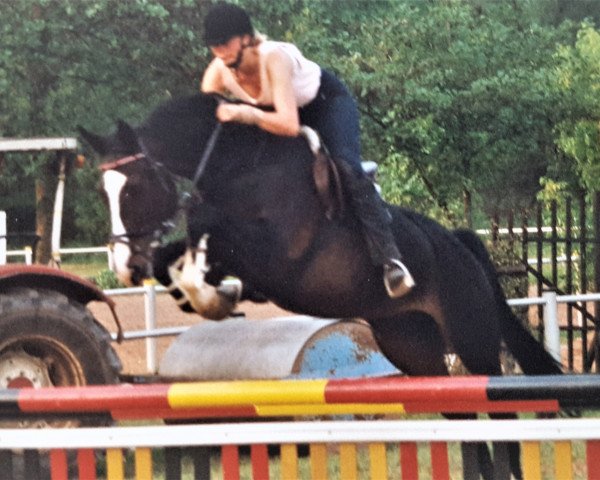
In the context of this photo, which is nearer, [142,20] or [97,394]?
[97,394]

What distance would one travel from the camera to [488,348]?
3061 millimetres

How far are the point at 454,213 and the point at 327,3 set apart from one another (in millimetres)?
800

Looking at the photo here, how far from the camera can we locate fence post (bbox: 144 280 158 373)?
4.34 meters

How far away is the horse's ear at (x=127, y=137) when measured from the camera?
8.21 ft

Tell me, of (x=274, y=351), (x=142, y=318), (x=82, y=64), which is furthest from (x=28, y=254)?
(x=142, y=318)

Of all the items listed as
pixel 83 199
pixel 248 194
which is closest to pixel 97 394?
pixel 248 194

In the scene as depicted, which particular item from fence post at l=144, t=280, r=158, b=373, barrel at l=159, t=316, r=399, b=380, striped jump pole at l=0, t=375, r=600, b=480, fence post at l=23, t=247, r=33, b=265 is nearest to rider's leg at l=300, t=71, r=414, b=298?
striped jump pole at l=0, t=375, r=600, b=480

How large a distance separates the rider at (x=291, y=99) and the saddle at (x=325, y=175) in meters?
0.03

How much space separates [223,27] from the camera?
2.51m

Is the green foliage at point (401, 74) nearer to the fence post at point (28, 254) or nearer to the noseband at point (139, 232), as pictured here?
the fence post at point (28, 254)

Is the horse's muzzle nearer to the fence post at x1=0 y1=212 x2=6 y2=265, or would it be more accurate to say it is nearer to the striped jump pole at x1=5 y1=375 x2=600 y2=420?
the striped jump pole at x1=5 y1=375 x2=600 y2=420

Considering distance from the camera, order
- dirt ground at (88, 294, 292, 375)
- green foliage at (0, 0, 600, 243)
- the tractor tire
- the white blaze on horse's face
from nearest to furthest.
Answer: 1. the white blaze on horse's face
2. the tractor tire
3. green foliage at (0, 0, 600, 243)
4. dirt ground at (88, 294, 292, 375)

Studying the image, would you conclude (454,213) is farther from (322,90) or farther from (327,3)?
(322,90)

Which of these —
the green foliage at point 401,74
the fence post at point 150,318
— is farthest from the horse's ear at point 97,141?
the fence post at point 150,318
